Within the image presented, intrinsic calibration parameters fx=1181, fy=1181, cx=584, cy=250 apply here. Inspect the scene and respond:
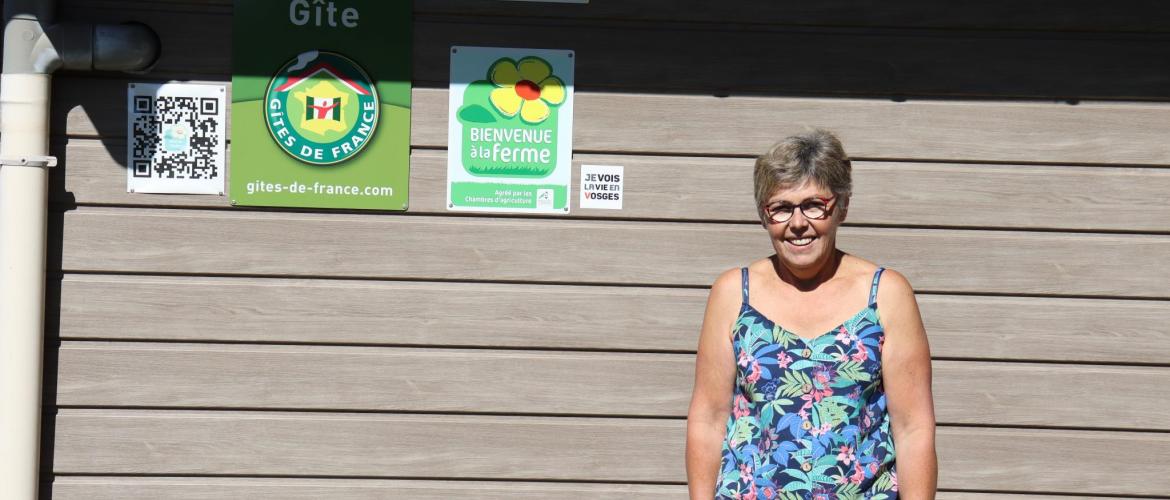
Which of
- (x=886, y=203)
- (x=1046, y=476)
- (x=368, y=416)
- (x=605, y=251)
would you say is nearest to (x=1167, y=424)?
(x=1046, y=476)

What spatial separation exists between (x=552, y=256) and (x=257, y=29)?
4.00 feet

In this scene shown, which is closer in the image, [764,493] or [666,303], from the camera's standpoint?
[764,493]

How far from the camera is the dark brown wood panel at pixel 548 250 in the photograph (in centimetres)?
389

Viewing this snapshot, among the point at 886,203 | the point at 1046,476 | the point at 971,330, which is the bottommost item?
the point at 1046,476

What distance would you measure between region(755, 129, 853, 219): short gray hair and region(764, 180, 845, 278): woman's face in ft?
0.05

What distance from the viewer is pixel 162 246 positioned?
389 cm

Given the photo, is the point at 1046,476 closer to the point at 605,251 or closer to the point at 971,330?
the point at 971,330

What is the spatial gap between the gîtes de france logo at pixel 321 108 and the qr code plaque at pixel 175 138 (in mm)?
193

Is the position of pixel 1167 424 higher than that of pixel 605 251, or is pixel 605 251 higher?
pixel 605 251

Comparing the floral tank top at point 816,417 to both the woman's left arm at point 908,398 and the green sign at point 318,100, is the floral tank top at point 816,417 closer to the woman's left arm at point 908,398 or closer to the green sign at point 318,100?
the woman's left arm at point 908,398

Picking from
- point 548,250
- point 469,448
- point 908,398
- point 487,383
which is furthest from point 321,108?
point 908,398

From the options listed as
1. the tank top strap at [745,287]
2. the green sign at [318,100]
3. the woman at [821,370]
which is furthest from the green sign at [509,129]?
the woman at [821,370]

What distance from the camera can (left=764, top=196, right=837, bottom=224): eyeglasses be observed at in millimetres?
2590

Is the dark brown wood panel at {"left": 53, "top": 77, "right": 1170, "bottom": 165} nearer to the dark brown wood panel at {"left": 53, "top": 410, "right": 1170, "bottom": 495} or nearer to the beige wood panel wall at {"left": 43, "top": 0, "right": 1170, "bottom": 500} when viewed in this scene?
the beige wood panel wall at {"left": 43, "top": 0, "right": 1170, "bottom": 500}
